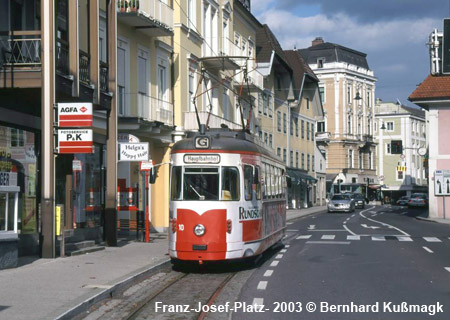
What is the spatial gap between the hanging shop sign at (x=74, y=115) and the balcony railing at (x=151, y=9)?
350 inches

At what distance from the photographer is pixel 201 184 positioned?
1477 centimetres

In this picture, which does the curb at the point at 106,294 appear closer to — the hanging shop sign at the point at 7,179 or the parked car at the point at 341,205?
the hanging shop sign at the point at 7,179

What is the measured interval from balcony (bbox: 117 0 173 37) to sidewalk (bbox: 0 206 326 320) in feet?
30.5

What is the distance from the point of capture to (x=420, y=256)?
18.0 metres

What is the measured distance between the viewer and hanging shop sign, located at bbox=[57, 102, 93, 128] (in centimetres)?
1619

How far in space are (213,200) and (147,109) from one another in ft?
40.5

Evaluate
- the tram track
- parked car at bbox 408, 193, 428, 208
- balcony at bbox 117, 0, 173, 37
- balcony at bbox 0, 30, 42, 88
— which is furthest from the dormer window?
the tram track

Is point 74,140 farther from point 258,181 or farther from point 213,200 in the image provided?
point 258,181

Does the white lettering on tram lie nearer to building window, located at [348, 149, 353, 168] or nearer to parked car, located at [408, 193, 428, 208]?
parked car, located at [408, 193, 428, 208]

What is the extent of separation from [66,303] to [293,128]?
181 feet

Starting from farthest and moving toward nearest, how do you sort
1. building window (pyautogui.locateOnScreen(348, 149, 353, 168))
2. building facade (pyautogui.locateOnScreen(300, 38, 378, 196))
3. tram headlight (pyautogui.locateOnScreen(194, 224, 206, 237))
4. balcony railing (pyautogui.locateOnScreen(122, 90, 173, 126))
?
building window (pyautogui.locateOnScreen(348, 149, 353, 168))
building facade (pyautogui.locateOnScreen(300, 38, 378, 196))
balcony railing (pyautogui.locateOnScreen(122, 90, 173, 126))
tram headlight (pyautogui.locateOnScreen(194, 224, 206, 237))

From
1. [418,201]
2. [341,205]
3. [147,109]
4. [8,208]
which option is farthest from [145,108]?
[418,201]

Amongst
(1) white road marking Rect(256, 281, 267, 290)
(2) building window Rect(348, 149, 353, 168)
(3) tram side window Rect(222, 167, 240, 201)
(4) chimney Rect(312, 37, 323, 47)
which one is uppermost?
(4) chimney Rect(312, 37, 323, 47)

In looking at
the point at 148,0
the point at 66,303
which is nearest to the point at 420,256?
the point at 66,303
